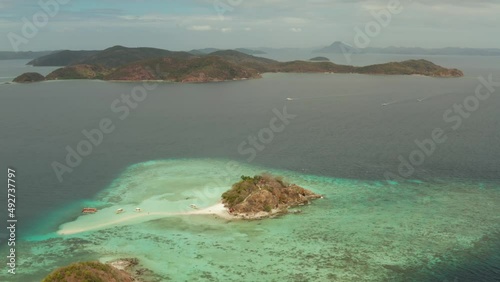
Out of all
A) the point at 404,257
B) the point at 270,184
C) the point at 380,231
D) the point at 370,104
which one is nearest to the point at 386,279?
the point at 404,257

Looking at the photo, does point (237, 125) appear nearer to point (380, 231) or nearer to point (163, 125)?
point (163, 125)

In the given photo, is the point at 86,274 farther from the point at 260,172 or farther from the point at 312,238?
the point at 260,172

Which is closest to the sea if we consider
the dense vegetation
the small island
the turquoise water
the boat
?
the turquoise water

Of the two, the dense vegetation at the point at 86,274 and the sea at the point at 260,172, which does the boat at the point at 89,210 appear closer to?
the sea at the point at 260,172

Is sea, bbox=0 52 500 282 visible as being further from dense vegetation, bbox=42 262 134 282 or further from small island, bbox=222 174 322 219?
dense vegetation, bbox=42 262 134 282

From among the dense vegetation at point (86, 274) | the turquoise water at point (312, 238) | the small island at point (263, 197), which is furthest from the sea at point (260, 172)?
the dense vegetation at point (86, 274)

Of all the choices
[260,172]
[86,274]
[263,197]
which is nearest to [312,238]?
[263,197]
